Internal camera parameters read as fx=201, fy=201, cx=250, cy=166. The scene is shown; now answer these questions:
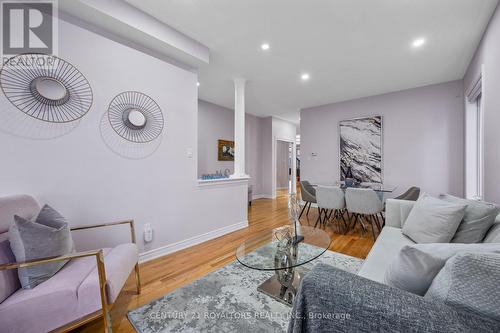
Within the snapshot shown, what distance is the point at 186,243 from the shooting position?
2641 millimetres

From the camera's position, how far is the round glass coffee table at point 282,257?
1524 mm

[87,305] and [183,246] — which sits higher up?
[87,305]

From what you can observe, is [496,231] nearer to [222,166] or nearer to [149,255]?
[149,255]

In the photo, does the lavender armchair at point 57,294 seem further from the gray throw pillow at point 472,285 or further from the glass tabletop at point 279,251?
the gray throw pillow at point 472,285

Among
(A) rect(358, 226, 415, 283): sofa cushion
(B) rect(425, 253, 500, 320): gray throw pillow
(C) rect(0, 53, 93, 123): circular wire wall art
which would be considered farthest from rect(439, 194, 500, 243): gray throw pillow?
(C) rect(0, 53, 93, 123): circular wire wall art

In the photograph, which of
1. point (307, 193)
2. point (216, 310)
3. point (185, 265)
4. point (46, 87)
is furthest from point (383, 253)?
point (46, 87)

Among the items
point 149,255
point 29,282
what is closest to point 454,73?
point 149,255

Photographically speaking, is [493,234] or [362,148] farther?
[362,148]

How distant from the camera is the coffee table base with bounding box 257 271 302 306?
1.57 meters

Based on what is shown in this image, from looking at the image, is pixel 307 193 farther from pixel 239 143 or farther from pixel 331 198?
pixel 239 143

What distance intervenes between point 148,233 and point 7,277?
3.89 feet

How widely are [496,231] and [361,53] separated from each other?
2.40 metres

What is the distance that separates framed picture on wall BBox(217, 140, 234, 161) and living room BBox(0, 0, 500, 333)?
1953 mm

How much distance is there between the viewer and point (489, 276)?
57 cm
